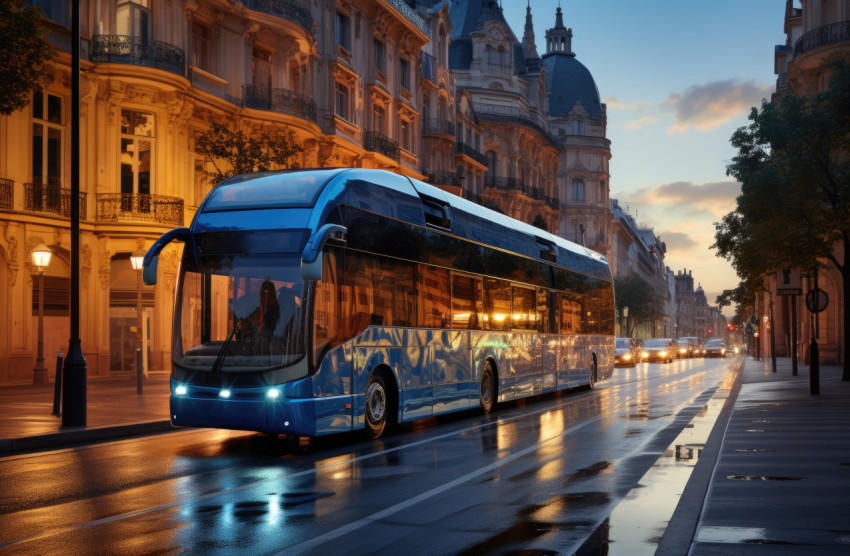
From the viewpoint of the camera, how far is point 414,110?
5356 cm

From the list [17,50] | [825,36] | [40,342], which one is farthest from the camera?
[825,36]

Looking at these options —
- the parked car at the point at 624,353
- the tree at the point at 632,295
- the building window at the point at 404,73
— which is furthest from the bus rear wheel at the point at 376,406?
the tree at the point at 632,295

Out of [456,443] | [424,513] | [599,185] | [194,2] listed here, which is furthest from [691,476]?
[599,185]

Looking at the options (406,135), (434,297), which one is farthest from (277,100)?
(434,297)

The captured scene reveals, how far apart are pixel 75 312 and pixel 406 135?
38954 mm

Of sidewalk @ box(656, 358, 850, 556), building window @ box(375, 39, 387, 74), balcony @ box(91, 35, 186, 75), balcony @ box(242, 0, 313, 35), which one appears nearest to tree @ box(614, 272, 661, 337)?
building window @ box(375, 39, 387, 74)

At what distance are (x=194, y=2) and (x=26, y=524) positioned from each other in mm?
28574

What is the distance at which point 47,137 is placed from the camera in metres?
29.5

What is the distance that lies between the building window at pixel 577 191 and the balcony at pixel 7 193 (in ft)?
305

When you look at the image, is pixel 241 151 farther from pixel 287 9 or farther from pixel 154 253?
pixel 154 253

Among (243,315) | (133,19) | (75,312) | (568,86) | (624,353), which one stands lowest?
(624,353)

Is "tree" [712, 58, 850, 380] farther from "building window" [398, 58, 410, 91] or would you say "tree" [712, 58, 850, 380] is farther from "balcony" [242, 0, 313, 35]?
"building window" [398, 58, 410, 91]

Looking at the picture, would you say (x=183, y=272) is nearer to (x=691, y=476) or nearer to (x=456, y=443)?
(x=456, y=443)

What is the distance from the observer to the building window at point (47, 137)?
95.6 ft
